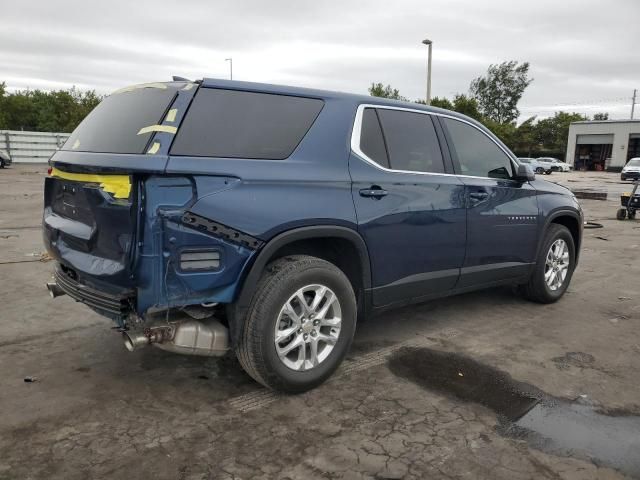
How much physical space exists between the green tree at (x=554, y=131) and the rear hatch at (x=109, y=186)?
66.4 meters

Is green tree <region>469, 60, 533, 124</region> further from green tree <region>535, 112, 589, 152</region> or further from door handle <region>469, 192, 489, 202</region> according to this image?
door handle <region>469, 192, 489, 202</region>

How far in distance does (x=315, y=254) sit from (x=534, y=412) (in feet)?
5.53

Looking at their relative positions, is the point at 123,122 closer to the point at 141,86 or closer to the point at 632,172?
the point at 141,86

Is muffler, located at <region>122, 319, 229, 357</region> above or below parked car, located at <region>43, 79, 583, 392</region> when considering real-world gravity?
below

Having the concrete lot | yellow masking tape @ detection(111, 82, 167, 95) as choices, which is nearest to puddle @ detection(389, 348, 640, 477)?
the concrete lot

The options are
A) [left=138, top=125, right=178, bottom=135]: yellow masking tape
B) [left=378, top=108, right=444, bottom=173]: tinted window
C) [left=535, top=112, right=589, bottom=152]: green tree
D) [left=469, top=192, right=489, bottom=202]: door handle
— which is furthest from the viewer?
[left=535, top=112, right=589, bottom=152]: green tree

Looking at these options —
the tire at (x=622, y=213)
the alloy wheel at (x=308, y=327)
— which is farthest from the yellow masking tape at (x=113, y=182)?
the tire at (x=622, y=213)

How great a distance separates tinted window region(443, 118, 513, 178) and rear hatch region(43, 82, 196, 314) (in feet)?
7.54

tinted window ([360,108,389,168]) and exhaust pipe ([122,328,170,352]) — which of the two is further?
tinted window ([360,108,389,168])

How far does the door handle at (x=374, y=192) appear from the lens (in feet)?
11.7

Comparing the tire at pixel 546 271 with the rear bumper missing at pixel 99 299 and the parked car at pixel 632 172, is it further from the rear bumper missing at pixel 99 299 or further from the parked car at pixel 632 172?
the parked car at pixel 632 172

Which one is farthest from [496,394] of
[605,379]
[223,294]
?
[223,294]

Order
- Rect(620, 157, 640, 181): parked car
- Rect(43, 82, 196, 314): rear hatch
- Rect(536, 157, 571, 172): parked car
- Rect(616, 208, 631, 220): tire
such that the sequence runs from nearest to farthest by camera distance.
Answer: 1. Rect(43, 82, 196, 314): rear hatch
2. Rect(616, 208, 631, 220): tire
3. Rect(620, 157, 640, 181): parked car
4. Rect(536, 157, 571, 172): parked car

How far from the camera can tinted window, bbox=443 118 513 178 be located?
4.40 metres
